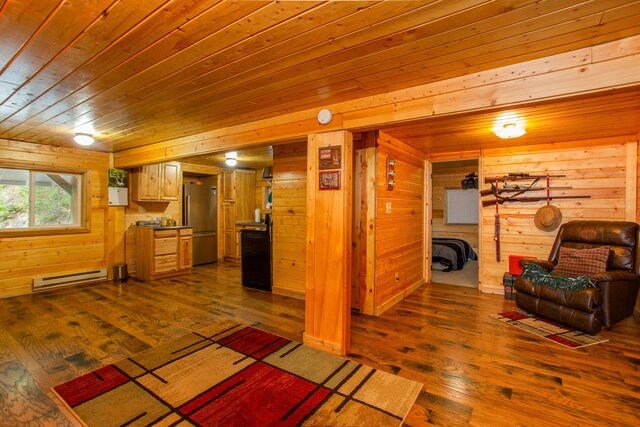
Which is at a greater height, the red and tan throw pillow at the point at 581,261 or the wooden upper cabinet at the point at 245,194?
the wooden upper cabinet at the point at 245,194

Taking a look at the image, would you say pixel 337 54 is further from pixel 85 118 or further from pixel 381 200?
pixel 85 118

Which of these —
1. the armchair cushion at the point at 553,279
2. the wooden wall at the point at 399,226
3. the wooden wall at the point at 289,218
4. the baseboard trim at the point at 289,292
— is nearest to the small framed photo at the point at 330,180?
the wooden wall at the point at 399,226

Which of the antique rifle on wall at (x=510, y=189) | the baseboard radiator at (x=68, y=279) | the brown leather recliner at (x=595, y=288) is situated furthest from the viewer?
the baseboard radiator at (x=68, y=279)

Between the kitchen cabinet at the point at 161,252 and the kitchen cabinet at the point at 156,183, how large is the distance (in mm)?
625

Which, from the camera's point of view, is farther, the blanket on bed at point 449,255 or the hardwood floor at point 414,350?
the blanket on bed at point 449,255

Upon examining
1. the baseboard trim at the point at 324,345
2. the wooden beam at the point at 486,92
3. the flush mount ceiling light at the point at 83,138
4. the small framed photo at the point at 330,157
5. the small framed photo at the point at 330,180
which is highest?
the flush mount ceiling light at the point at 83,138

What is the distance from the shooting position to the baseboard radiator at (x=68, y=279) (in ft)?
14.9

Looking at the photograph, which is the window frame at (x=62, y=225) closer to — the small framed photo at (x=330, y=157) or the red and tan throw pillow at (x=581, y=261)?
the small framed photo at (x=330, y=157)

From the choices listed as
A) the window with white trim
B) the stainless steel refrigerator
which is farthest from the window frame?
the stainless steel refrigerator

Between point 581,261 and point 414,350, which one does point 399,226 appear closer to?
point 414,350

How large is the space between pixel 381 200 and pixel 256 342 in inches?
82.3

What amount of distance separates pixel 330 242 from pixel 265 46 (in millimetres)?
1565

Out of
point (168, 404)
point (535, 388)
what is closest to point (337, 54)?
point (168, 404)

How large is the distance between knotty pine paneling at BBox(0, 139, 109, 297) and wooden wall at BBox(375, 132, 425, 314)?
15.3 feet
